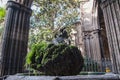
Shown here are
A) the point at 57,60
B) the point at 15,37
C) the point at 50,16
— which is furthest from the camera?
the point at 50,16

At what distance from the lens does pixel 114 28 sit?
6.41m

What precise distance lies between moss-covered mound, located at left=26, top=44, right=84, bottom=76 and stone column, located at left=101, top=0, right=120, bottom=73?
370cm

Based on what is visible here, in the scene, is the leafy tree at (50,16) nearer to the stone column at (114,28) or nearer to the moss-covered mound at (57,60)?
the stone column at (114,28)

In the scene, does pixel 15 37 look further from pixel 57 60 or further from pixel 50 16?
pixel 50 16

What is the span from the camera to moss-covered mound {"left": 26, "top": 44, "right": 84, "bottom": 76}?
9.21 feet

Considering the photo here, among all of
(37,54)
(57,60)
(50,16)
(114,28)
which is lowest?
(57,60)

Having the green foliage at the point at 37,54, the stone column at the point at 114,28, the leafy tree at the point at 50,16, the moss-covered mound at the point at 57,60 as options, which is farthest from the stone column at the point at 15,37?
the leafy tree at the point at 50,16

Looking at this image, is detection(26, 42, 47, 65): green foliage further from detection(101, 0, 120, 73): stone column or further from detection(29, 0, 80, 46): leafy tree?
detection(29, 0, 80, 46): leafy tree

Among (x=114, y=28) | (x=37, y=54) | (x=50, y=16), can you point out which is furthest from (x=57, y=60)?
(x=50, y=16)

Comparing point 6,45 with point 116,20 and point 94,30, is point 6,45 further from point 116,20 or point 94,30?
point 94,30

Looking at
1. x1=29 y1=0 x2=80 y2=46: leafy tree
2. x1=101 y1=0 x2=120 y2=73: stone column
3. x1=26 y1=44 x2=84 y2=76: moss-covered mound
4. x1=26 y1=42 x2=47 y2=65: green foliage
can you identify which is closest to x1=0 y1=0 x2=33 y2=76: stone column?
x1=26 y1=42 x2=47 y2=65: green foliage

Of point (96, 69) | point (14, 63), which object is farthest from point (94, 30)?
point (14, 63)

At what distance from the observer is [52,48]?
298 cm

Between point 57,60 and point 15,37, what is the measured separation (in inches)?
184
